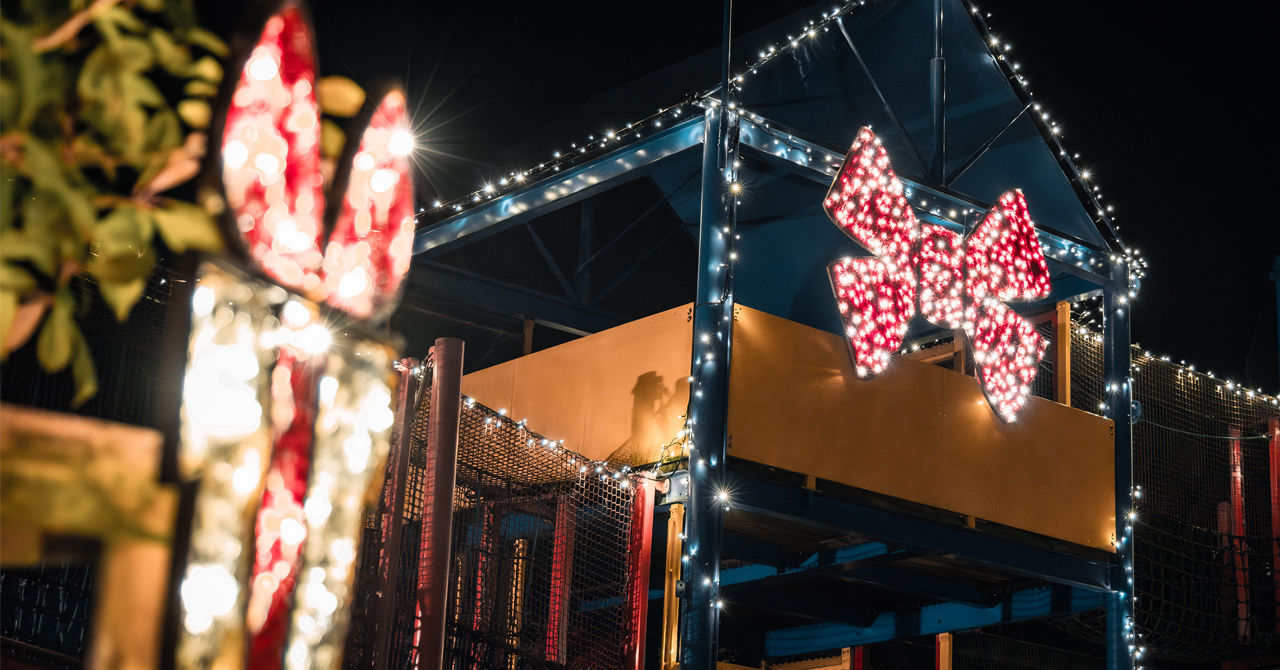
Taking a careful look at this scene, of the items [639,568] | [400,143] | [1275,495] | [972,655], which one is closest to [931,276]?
[639,568]

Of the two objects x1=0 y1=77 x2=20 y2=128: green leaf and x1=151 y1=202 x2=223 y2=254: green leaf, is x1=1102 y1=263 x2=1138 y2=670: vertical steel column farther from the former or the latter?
x1=0 y1=77 x2=20 y2=128: green leaf

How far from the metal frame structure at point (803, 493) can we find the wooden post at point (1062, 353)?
376 millimetres

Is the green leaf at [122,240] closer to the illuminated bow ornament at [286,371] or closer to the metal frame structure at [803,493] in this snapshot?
the illuminated bow ornament at [286,371]

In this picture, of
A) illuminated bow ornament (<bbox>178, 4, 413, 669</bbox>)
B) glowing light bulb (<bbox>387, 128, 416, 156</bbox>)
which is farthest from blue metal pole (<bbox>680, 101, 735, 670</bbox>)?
glowing light bulb (<bbox>387, 128, 416, 156</bbox>)

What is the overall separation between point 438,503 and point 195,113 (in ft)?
13.1

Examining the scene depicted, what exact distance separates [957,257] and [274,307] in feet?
29.8

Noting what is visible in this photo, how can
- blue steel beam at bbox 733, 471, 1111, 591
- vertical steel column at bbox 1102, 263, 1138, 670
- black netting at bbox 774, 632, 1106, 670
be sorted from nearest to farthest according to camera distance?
blue steel beam at bbox 733, 471, 1111, 591 → vertical steel column at bbox 1102, 263, 1138, 670 → black netting at bbox 774, 632, 1106, 670

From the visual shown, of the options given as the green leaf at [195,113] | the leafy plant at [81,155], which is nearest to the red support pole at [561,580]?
the green leaf at [195,113]

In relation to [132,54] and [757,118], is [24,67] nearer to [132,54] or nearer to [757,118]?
[132,54]

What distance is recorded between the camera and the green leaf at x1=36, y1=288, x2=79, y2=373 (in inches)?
119

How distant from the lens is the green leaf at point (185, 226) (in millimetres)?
3158

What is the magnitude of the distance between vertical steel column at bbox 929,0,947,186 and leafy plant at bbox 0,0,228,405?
9.53 meters

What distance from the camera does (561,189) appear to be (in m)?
12.0

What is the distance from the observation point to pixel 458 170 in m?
17.3
